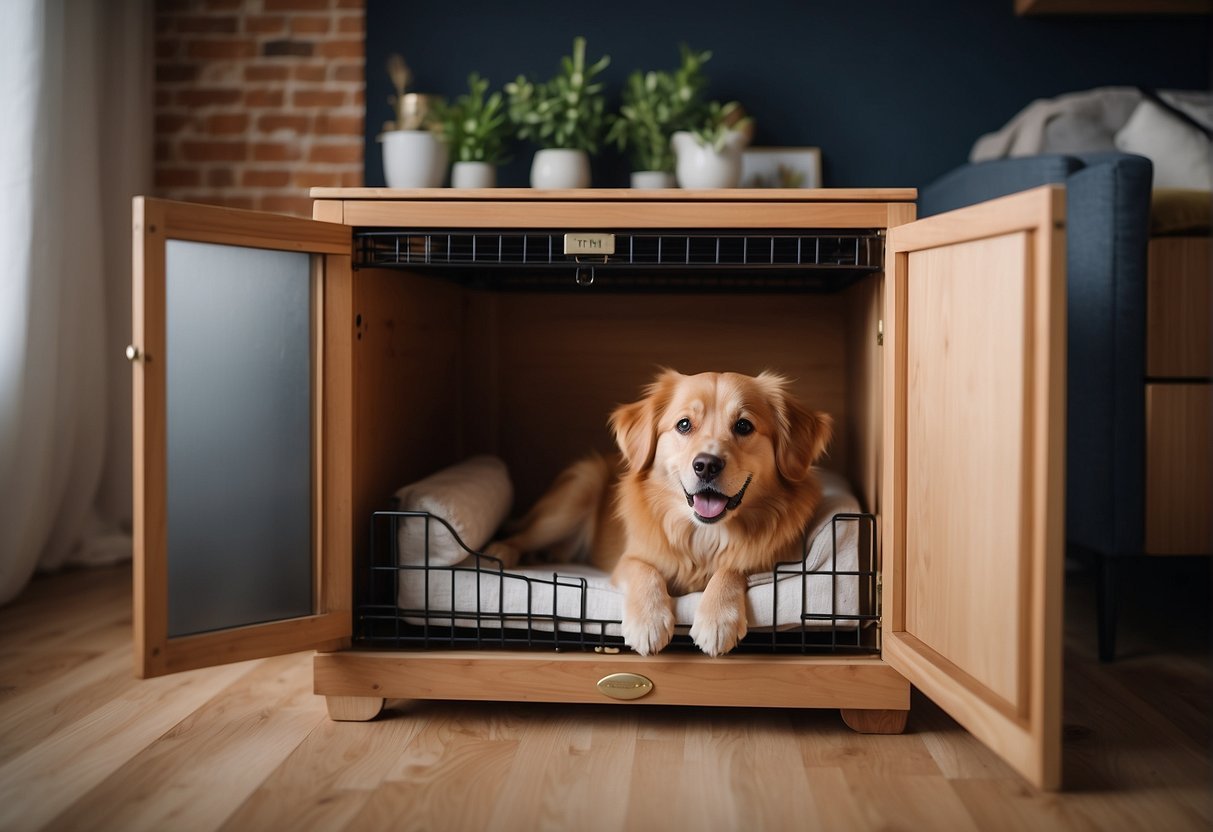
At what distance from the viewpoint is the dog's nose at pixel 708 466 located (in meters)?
1.73

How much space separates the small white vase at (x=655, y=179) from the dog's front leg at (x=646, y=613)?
4.04ft

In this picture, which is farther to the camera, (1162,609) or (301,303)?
(1162,609)

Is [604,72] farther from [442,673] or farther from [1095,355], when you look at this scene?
[442,673]

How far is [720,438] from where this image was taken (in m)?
1.79

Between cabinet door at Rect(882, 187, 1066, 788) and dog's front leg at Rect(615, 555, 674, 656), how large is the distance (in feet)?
1.27

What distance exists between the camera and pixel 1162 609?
103 inches

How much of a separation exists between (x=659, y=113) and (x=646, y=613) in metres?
1.56

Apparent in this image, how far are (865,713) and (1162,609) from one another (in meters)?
1.38

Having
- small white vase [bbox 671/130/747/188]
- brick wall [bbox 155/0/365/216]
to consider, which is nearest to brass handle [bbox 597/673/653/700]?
small white vase [bbox 671/130/747/188]

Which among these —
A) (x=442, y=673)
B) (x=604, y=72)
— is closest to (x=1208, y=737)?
(x=442, y=673)

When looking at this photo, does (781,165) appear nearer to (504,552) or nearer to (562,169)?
(562,169)

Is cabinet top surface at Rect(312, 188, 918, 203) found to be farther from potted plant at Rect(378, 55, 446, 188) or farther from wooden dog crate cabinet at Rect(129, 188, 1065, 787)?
potted plant at Rect(378, 55, 446, 188)

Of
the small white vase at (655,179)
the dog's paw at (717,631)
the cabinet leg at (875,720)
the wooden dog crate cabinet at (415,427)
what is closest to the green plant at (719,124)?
the small white vase at (655,179)

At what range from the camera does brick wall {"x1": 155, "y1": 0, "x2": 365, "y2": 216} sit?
9.84 ft
